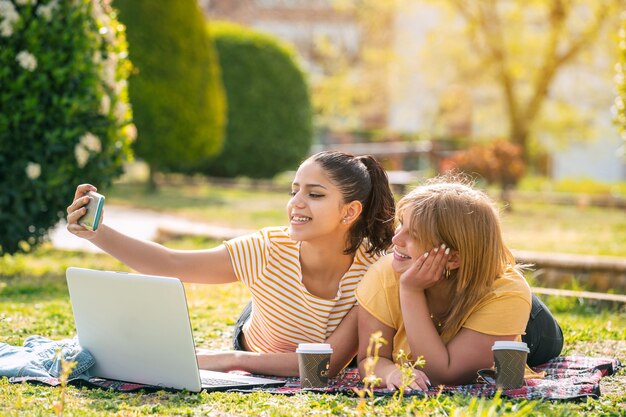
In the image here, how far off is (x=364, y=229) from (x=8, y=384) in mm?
1511

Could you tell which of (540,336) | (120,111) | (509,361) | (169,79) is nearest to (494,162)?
(169,79)

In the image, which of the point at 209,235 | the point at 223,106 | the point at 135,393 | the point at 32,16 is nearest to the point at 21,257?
the point at 209,235

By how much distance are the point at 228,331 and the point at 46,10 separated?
2.81 metres

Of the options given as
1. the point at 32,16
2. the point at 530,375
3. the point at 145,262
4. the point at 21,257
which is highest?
the point at 32,16

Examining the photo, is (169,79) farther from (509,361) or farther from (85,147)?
(509,361)

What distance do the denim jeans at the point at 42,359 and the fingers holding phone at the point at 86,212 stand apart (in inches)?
17.3

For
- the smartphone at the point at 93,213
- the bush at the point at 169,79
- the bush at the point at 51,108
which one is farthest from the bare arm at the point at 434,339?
the bush at the point at 169,79

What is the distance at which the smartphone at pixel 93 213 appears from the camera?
11.2 ft

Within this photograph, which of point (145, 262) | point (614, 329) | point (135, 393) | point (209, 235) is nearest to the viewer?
point (135, 393)

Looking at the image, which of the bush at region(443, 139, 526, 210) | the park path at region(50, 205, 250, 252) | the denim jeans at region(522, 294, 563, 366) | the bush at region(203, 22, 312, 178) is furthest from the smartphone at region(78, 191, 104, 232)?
the bush at region(203, 22, 312, 178)

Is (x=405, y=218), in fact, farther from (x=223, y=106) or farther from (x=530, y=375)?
(x=223, y=106)

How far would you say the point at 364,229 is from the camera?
3.96m

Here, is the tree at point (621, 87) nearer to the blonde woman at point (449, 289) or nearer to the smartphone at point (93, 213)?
the blonde woman at point (449, 289)

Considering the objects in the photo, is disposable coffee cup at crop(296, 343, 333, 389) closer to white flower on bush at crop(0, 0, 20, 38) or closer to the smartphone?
the smartphone
